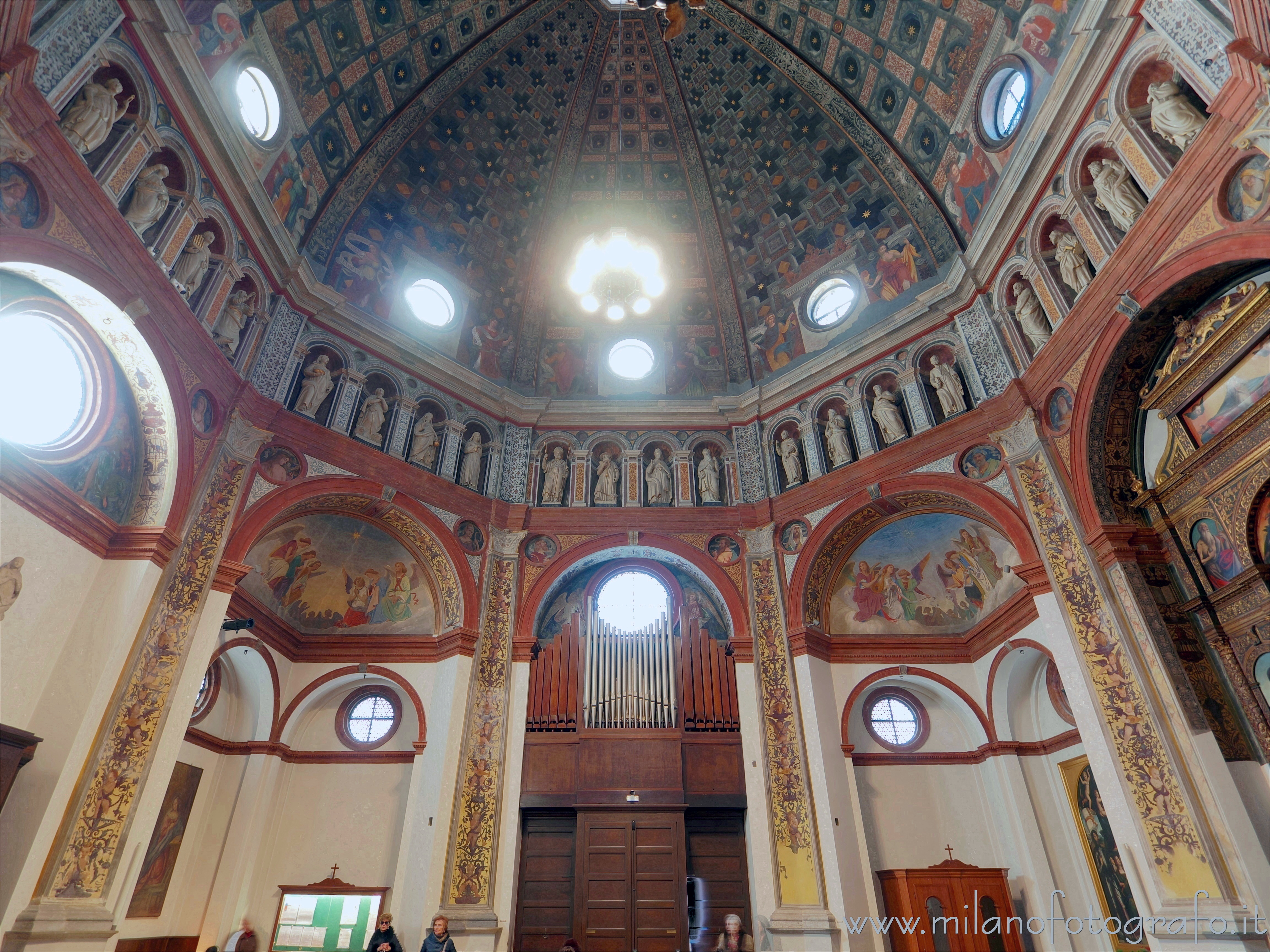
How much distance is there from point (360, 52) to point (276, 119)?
3.14 metres

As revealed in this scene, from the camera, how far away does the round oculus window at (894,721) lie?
584 inches

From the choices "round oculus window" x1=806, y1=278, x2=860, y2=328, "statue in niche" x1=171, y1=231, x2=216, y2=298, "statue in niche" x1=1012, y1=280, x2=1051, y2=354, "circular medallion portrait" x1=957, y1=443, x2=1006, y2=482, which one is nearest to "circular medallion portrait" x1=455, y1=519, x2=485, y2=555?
"statue in niche" x1=171, y1=231, x2=216, y2=298

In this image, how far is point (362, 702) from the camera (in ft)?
50.3

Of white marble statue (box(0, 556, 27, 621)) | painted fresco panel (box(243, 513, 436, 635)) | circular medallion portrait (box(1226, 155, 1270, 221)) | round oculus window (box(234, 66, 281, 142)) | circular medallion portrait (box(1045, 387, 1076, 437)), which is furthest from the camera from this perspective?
painted fresco panel (box(243, 513, 436, 635))

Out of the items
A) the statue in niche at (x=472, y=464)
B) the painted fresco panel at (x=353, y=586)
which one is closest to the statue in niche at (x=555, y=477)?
the statue in niche at (x=472, y=464)

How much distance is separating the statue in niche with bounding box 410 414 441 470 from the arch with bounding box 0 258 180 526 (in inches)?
187

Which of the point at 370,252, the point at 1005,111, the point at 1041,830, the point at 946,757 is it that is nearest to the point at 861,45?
the point at 1005,111

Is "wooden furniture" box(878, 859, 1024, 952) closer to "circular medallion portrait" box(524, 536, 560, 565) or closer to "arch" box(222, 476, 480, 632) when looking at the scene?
"circular medallion portrait" box(524, 536, 560, 565)

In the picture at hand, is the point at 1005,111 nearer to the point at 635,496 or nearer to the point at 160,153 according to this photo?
the point at 635,496

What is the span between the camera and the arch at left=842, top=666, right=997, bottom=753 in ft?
46.5

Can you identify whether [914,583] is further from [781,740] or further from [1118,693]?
[1118,693]

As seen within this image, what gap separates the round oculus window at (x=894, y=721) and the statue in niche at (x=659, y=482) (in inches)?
251

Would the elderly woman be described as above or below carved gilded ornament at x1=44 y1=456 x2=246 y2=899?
below

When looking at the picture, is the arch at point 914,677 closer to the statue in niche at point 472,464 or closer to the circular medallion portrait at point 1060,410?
the circular medallion portrait at point 1060,410
